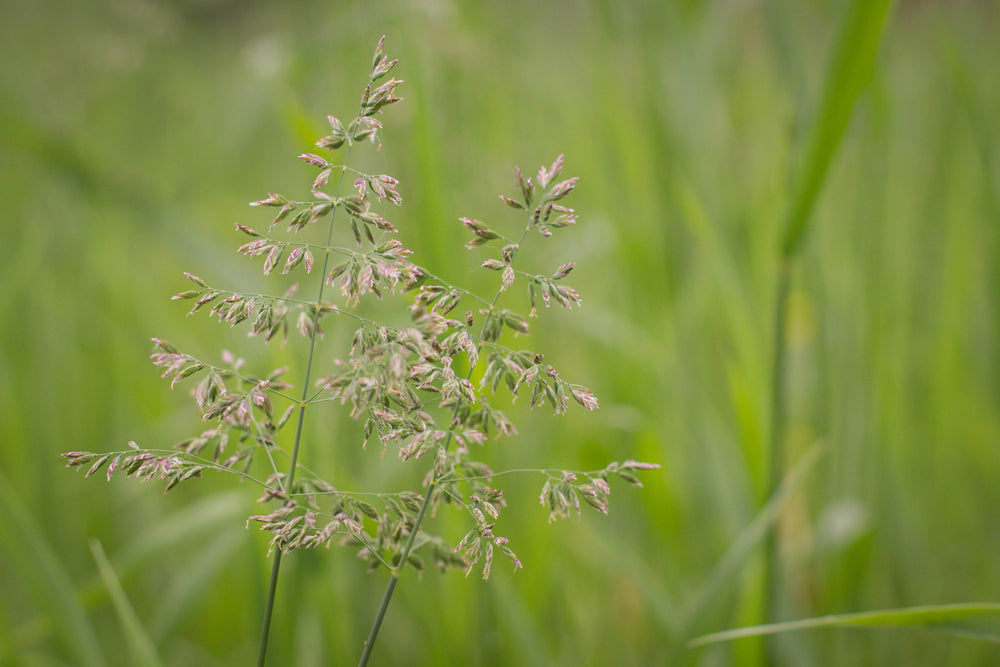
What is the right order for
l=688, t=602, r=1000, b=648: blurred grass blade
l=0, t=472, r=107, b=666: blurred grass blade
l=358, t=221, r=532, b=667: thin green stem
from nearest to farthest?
l=358, t=221, r=532, b=667: thin green stem
l=688, t=602, r=1000, b=648: blurred grass blade
l=0, t=472, r=107, b=666: blurred grass blade

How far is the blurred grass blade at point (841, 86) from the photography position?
59 centimetres

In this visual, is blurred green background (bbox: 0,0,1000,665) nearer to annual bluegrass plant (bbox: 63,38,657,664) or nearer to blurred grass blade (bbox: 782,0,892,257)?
blurred grass blade (bbox: 782,0,892,257)

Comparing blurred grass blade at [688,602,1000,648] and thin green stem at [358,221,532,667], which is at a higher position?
thin green stem at [358,221,532,667]

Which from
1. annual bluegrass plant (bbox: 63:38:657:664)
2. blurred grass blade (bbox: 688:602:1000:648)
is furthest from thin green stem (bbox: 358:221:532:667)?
blurred grass blade (bbox: 688:602:1000:648)

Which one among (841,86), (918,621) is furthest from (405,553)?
(841,86)

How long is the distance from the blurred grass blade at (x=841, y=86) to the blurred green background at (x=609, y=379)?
6.7 inches

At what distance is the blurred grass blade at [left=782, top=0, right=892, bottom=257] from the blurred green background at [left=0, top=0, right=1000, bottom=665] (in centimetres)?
17

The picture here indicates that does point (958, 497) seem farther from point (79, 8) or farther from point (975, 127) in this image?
point (79, 8)

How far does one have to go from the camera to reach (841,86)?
620 millimetres

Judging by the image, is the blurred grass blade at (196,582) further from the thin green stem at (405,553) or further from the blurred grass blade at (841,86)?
the blurred grass blade at (841,86)

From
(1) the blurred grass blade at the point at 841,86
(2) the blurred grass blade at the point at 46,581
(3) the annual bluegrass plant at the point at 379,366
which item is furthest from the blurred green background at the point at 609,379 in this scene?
(3) the annual bluegrass plant at the point at 379,366

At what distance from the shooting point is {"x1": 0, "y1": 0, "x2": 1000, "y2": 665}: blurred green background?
914mm

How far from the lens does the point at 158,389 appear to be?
1674 mm

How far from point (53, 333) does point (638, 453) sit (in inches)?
54.1
